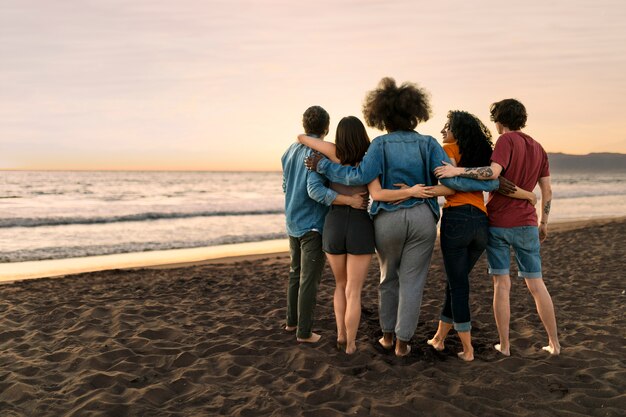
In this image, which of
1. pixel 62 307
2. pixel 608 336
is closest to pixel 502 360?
pixel 608 336

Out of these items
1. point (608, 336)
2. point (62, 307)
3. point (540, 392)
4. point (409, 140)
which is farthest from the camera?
point (62, 307)

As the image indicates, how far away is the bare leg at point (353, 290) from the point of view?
12.8ft

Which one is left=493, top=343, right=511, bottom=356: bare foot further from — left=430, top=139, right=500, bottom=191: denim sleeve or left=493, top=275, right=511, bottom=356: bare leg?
left=430, top=139, right=500, bottom=191: denim sleeve

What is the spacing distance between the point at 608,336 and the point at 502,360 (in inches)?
56.0

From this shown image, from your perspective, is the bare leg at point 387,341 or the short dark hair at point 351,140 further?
the bare leg at point 387,341

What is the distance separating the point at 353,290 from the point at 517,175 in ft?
5.15

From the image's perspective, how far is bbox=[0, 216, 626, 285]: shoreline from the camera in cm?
908

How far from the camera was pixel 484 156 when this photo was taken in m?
3.82

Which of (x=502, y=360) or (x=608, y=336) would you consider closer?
(x=502, y=360)

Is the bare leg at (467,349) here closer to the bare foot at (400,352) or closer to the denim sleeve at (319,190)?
the bare foot at (400,352)

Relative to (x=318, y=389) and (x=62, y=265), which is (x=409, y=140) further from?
(x=62, y=265)

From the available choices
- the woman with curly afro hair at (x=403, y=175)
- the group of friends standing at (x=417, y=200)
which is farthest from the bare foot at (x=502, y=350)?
the woman with curly afro hair at (x=403, y=175)

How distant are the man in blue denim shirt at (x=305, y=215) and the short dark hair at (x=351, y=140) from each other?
273 millimetres

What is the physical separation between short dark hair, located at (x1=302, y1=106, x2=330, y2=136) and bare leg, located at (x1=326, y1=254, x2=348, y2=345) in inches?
41.4
